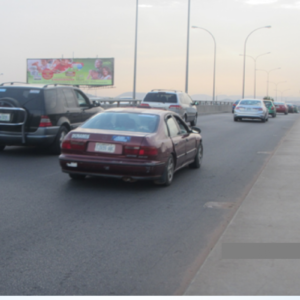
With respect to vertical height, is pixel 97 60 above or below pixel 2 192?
above

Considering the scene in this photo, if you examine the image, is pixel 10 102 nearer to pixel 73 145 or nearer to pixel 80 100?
pixel 80 100

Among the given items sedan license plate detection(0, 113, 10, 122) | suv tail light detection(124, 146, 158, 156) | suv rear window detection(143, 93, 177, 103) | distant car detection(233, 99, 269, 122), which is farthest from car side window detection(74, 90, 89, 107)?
distant car detection(233, 99, 269, 122)

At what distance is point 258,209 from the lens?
6.85m

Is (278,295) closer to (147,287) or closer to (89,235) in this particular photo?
(147,287)

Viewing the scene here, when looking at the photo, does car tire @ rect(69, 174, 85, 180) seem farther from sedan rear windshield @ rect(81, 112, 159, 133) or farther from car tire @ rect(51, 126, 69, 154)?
car tire @ rect(51, 126, 69, 154)

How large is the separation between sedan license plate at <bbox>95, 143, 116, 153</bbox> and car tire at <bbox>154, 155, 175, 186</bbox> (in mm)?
938

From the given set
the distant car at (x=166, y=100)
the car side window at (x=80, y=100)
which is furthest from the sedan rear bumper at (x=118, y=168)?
the distant car at (x=166, y=100)

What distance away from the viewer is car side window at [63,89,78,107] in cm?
1305

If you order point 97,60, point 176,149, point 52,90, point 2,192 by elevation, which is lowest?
point 2,192

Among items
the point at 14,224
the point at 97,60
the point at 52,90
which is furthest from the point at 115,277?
the point at 97,60

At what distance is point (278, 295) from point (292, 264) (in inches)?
30.6

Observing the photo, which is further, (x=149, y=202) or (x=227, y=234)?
(x=149, y=202)

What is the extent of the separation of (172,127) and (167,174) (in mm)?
1203

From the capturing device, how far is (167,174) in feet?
27.9
